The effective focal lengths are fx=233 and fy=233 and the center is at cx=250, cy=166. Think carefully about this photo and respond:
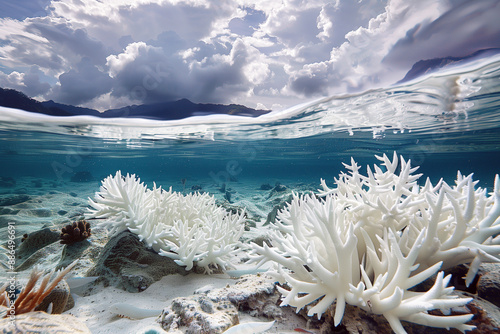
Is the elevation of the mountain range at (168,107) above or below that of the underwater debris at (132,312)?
above

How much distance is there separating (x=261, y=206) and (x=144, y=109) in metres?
8.89

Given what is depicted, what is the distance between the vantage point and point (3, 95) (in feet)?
31.9

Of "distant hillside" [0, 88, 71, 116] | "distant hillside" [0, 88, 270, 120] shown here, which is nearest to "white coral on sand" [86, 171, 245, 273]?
"distant hillside" [0, 88, 270, 120]

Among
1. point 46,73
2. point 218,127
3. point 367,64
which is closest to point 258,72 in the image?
point 367,64

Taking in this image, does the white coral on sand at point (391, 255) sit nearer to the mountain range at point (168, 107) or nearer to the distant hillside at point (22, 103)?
the mountain range at point (168, 107)

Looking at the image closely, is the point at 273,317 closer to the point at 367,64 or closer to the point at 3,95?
the point at 367,64

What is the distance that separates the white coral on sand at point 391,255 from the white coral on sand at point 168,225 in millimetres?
1366

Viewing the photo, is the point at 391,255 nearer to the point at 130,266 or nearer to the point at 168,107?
the point at 130,266

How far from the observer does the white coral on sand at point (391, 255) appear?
1.61m

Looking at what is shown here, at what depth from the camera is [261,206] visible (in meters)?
15.0

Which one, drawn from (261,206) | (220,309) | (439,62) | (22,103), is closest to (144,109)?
(22,103)

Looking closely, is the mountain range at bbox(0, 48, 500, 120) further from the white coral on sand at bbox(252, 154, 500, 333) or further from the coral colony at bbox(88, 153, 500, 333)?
the white coral on sand at bbox(252, 154, 500, 333)

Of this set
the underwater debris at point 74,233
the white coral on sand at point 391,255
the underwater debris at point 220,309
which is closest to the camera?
the white coral on sand at point 391,255

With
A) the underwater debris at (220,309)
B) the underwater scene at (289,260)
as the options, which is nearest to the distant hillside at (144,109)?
the underwater scene at (289,260)
